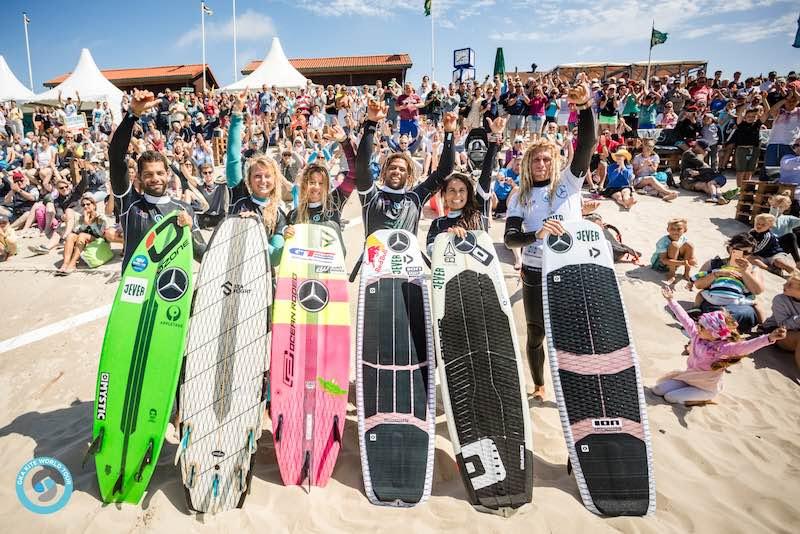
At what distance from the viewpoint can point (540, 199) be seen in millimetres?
3293

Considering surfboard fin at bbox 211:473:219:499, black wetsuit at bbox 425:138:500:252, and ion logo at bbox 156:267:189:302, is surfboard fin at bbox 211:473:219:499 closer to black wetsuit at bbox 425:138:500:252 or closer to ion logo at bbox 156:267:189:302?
ion logo at bbox 156:267:189:302

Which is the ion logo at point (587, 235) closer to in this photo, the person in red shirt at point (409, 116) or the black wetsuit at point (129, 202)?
the black wetsuit at point (129, 202)

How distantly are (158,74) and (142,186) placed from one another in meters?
38.5

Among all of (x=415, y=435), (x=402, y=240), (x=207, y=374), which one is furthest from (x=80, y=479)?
(x=402, y=240)

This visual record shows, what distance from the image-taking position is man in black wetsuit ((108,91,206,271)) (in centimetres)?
312

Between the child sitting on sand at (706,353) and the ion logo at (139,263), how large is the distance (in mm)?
3974

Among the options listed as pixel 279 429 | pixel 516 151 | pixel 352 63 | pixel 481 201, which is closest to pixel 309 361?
pixel 279 429

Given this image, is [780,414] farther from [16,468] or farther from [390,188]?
[16,468]

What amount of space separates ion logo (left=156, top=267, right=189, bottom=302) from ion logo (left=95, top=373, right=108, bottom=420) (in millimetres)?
637

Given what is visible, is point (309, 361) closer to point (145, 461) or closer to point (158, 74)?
point (145, 461)

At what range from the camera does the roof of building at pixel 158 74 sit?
110ft

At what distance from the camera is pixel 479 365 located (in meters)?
3.06

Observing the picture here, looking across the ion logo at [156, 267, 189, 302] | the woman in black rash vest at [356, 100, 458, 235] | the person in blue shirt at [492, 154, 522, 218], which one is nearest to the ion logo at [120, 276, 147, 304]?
the ion logo at [156, 267, 189, 302]

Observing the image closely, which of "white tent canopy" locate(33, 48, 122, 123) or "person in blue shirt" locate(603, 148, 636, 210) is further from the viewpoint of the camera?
"white tent canopy" locate(33, 48, 122, 123)
